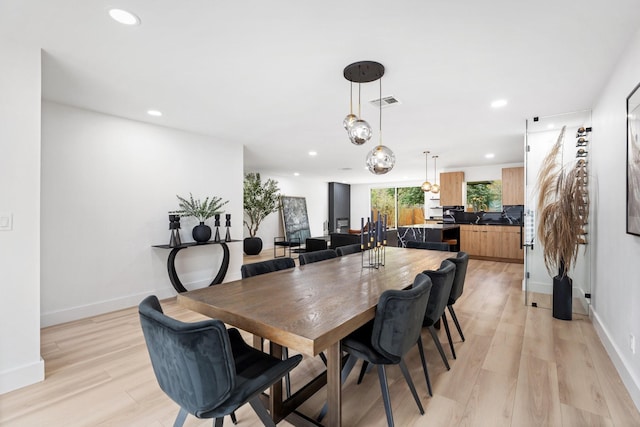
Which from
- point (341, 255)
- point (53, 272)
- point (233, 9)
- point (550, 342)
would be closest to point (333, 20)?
point (233, 9)

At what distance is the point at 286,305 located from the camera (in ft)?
5.40

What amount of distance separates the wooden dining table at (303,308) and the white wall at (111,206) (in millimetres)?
2568

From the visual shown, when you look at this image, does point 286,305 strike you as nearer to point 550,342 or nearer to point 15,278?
point 15,278

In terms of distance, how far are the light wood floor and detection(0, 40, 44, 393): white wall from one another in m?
0.27

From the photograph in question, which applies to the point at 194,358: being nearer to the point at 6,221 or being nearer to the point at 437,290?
the point at 437,290

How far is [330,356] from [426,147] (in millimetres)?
4841

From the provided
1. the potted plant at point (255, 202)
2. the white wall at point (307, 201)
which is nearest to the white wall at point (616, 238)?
the potted plant at point (255, 202)

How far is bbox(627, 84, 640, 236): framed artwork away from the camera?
1941mm

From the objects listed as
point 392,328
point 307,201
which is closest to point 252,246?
point 307,201

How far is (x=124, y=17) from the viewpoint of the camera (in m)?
1.88

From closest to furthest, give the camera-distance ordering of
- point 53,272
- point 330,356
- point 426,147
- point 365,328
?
point 330,356 → point 365,328 → point 53,272 → point 426,147

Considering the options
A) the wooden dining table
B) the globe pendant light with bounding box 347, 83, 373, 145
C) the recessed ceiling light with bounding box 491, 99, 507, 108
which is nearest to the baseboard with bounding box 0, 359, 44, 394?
the wooden dining table

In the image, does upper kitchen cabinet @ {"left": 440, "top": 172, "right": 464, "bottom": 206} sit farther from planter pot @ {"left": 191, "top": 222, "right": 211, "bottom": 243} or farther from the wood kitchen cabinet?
planter pot @ {"left": 191, "top": 222, "right": 211, "bottom": 243}

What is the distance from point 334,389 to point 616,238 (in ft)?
8.59
